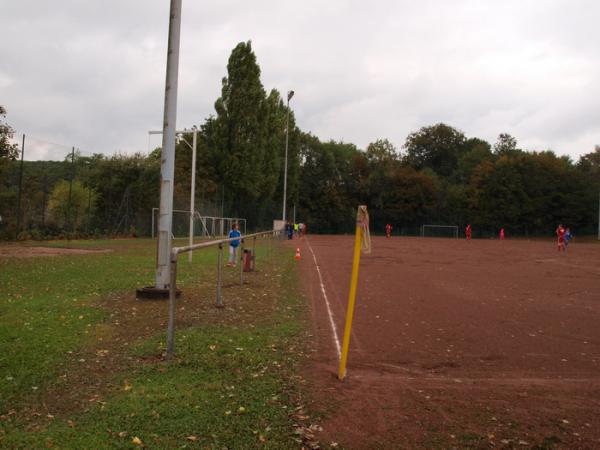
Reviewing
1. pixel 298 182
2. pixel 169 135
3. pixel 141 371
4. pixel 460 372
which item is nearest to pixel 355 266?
pixel 460 372

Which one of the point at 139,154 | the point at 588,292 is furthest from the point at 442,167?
the point at 588,292

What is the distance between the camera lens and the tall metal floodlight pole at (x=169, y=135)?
9.66 m

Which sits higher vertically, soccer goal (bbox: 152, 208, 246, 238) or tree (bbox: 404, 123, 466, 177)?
tree (bbox: 404, 123, 466, 177)

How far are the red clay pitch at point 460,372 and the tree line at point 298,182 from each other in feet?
53.1

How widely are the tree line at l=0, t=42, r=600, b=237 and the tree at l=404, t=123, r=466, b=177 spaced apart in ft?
0.61

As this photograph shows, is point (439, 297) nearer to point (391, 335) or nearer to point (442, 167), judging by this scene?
point (391, 335)

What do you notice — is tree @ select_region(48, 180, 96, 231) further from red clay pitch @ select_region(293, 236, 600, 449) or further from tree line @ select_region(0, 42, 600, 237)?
red clay pitch @ select_region(293, 236, 600, 449)

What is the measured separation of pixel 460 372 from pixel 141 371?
3328 millimetres

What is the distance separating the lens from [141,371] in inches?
213

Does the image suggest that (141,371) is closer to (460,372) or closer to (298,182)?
(460,372)

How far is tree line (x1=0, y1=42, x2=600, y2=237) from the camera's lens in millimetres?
31797

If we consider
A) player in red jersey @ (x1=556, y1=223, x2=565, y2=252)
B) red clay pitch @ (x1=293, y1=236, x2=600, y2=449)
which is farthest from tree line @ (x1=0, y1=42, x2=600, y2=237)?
player in red jersey @ (x1=556, y1=223, x2=565, y2=252)

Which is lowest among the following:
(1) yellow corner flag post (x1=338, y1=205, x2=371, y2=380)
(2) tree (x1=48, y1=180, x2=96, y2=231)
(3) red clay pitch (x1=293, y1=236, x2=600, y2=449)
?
(3) red clay pitch (x1=293, y1=236, x2=600, y2=449)

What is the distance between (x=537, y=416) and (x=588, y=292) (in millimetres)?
10067
